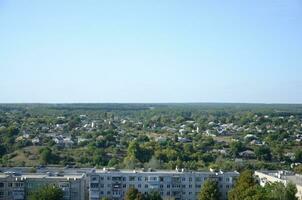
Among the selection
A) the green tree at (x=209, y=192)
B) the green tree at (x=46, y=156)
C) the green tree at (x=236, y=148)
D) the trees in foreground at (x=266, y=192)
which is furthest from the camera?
the green tree at (x=236, y=148)

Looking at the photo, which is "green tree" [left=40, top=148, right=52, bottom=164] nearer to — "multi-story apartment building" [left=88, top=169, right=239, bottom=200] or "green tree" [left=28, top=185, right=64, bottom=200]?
"multi-story apartment building" [left=88, top=169, right=239, bottom=200]

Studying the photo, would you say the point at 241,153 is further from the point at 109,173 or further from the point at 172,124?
the point at 172,124

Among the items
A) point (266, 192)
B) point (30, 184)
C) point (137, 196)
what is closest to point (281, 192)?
point (266, 192)

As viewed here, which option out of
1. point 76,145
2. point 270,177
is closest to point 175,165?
point 270,177

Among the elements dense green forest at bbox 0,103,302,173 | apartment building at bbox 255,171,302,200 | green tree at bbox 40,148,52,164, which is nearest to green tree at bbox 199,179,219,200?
apartment building at bbox 255,171,302,200

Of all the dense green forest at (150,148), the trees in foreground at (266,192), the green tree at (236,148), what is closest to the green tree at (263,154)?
the dense green forest at (150,148)

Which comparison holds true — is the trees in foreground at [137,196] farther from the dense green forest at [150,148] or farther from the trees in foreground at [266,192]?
the dense green forest at [150,148]

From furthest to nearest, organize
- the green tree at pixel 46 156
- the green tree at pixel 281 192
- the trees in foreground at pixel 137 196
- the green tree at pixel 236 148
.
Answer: the green tree at pixel 236 148, the green tree at pixel 46 156, the trees in foreground at pixel 137 196, the green tree at pixel 281 192
